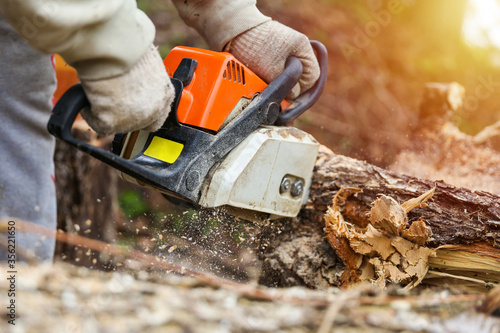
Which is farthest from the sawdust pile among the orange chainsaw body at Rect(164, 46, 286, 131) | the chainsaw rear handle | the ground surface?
the ground surface

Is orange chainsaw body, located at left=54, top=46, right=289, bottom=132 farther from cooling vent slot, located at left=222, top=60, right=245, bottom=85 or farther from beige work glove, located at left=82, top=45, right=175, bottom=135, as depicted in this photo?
beige work glove, located at left=82, top=45, right=175, bottom=135

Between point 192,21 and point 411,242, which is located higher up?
point 192,21

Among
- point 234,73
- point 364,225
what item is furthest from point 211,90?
point 364,225

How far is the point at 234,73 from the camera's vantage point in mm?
1754

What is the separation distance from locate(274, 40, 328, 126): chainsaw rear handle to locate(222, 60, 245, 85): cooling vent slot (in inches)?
10.6

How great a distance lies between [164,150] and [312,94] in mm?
750

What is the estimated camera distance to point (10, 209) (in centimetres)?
188

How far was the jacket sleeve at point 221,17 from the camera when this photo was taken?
6.17 feet

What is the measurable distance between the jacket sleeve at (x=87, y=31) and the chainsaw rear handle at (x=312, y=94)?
0.76 m

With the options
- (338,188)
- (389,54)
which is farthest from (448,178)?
(389,54)

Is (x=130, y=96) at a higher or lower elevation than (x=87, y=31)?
lower

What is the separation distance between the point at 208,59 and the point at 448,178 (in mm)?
1755

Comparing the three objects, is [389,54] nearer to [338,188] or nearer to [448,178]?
[448,178]

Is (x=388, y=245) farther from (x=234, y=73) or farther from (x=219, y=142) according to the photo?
(x=234, y=73)
